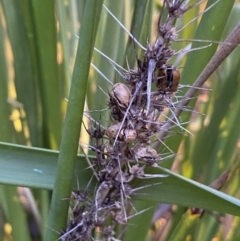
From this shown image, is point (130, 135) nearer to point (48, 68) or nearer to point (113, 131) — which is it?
point (113, 131)

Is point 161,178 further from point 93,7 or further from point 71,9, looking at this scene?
point 71,9

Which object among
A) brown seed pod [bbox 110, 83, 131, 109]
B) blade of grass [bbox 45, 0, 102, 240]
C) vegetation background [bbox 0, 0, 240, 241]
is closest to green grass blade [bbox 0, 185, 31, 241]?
vegetation background [bbox 0, 0, 240, 241]

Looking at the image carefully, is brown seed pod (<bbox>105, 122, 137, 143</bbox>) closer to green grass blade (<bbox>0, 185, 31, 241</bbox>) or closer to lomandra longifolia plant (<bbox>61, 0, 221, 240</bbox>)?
lomandra longifolia plant (<bbox>61, 0, 221, 240</bbox>)

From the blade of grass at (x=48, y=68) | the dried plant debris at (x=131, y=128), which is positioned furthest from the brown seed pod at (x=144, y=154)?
the blade of grass at (x=48, y=68)

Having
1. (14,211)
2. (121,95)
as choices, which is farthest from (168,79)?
(14,211)

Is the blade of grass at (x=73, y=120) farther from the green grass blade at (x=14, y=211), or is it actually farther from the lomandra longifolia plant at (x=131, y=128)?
the green grass blade at (x=14, y=211)

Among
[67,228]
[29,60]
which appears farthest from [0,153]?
[29,60]

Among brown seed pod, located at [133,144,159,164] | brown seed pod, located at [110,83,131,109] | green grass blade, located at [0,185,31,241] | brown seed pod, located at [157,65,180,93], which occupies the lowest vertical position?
green grass blade, located at [0,185,31,241]
